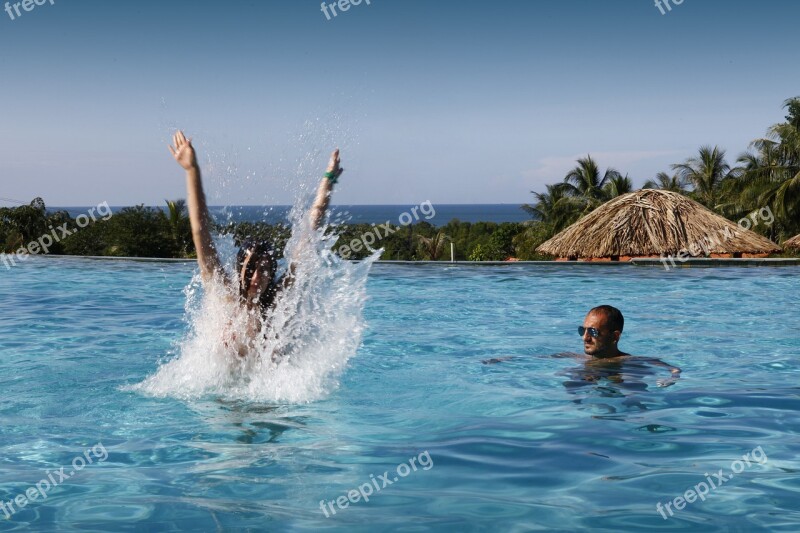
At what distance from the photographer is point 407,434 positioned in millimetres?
5219

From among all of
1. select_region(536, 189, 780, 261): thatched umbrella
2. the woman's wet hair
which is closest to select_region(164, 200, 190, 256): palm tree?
select_region(536, 189, 780, 261): thatched umbrella

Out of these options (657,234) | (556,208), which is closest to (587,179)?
(556,208)

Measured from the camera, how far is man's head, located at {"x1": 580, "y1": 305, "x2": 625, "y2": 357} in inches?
259

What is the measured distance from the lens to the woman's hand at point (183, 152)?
4.73 m

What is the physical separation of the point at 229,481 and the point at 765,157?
36.1 metres

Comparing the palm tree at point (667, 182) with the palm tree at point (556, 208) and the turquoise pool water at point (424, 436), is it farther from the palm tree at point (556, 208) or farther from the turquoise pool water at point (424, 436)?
the turquoise pool water at point (424, 436)

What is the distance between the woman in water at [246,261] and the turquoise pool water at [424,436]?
707mm

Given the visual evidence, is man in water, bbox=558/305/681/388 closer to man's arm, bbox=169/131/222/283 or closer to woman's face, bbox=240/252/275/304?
woman's face, bbox=240/252/275/304

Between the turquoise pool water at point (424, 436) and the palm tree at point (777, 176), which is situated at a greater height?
the palm tree at point (777, 176)

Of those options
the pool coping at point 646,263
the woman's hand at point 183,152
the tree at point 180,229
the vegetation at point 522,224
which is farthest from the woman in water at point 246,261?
the tree at point 180,229

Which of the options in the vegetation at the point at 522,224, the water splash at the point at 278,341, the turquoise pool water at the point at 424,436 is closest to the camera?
the turquoise pool water at the point at 424,436

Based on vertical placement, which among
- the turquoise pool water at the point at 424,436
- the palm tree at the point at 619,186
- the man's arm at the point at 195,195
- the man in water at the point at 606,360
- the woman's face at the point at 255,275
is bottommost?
the turquoise pool water at the point at 424,436

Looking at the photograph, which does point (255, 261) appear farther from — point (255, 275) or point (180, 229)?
point (180, 229)

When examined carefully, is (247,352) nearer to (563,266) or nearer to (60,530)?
(60,530)
